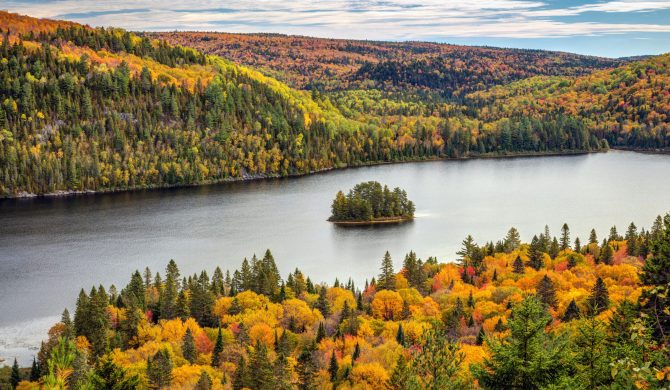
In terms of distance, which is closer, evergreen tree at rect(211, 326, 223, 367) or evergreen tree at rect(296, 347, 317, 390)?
evergreen tree at rect(296, 347, 317, 390)

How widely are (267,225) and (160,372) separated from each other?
59.0m

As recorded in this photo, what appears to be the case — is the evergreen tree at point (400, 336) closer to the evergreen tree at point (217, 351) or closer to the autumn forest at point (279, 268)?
the autumn forest at point (279, 268)

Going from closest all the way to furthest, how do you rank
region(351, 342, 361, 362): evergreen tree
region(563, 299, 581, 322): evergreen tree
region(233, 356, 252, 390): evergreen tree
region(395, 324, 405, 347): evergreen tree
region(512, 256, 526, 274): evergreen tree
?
region(233, 356, 252, 390): evergreen tree → region(351, 342, 361, 362): evergreen tree → region(395, 324, 405, 347): evergreen tree → region(563, 299, 581, 322): evergreen tree → region(512, 256, 526, 274): evergreen tree

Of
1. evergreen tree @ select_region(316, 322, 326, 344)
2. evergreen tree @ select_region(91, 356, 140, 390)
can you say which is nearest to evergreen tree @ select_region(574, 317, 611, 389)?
evergreen tree @ select_region(91, 356, 140, 390)

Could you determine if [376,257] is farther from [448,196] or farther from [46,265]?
[448,196]

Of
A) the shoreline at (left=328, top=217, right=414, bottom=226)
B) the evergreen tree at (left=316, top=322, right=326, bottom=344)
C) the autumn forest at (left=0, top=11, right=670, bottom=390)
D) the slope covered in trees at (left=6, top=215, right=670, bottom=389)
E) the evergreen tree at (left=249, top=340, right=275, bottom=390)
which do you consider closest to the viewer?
the slope covered in trees at (left=6, top=215, right=670, bottom=389)

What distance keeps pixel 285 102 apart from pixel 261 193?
5875cm

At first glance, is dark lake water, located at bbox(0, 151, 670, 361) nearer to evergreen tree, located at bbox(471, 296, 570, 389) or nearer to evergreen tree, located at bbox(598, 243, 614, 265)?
evergreen tree, located at bbox(598, 243, 614, 265)

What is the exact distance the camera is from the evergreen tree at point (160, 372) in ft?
124

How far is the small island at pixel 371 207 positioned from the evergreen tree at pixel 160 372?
6241 cm

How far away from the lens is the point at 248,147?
155 metres

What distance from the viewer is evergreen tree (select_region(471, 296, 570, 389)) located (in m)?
16.6

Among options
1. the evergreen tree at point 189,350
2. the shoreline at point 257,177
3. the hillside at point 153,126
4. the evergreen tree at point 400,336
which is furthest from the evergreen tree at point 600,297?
the hillside at point 153,126

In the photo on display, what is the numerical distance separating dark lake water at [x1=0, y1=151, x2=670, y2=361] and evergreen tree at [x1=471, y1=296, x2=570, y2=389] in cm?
4421
